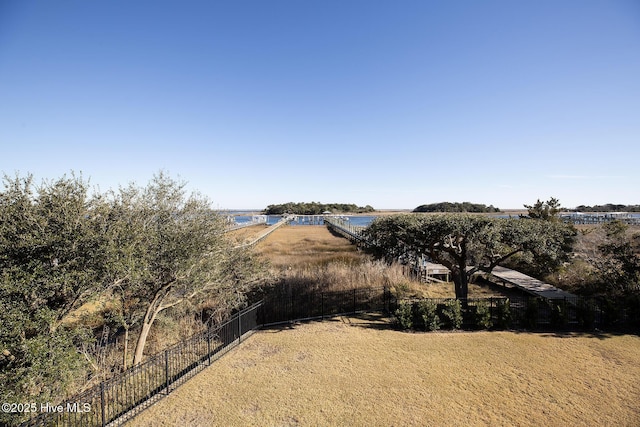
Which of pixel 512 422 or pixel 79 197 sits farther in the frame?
pixel 79 197

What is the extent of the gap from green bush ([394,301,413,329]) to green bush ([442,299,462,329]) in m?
1.59

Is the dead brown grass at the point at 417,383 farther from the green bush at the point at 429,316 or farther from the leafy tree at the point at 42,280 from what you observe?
the leafy tree at the point at 42,280

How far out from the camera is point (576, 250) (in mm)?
20219

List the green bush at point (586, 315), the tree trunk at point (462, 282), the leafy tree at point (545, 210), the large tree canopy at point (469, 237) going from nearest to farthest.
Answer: the green bush at point (586, 315) < the large tree canopy at point (469, 237) < the tree trunk at point (462, 282) < the leafy tree at point (545, 210)

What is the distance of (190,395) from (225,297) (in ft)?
17.5

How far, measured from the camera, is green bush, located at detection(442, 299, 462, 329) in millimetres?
13547

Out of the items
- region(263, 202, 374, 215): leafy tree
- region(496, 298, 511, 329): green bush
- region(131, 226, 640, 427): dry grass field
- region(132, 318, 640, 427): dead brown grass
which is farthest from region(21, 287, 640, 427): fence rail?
region(263, 202, 374, 215): leafy tree

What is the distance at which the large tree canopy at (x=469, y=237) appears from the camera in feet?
45.0

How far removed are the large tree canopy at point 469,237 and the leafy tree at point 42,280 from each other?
12.8 meters

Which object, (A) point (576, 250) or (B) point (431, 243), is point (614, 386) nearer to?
(B) point (431, 243)

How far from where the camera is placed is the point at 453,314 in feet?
44.7

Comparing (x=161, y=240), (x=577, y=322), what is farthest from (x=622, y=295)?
(x=161, y=240)

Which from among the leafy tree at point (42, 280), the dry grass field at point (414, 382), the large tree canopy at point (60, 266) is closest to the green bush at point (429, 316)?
the dry grass field at point (414, 382)

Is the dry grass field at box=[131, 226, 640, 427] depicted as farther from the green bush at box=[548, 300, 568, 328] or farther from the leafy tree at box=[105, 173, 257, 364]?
the leafy tree at box=[105, 173, 257, 364]
